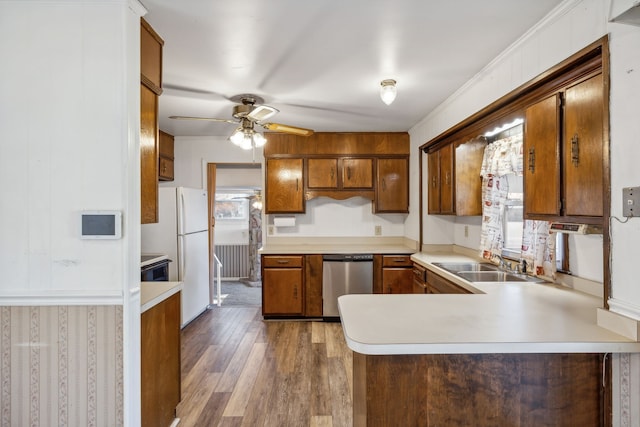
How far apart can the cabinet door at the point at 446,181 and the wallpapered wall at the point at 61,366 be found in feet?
8.87

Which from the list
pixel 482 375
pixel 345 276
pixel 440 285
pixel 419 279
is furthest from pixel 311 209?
pixel 482 375

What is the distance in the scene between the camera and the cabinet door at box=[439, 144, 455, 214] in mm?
3043

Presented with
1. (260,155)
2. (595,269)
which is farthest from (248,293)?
(595,269)

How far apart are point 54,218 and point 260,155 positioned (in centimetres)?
305

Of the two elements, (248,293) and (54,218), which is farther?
(248,293)

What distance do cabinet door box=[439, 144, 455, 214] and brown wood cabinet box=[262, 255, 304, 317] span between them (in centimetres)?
172

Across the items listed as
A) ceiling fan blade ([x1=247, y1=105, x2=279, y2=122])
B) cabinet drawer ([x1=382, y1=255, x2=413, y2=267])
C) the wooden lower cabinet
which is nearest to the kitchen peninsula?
the wooden lower cabinet

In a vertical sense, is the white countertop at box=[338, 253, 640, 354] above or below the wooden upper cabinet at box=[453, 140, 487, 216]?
below

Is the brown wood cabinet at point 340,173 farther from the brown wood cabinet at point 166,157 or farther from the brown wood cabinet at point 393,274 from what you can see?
the brown wood cabinet at point 166,157

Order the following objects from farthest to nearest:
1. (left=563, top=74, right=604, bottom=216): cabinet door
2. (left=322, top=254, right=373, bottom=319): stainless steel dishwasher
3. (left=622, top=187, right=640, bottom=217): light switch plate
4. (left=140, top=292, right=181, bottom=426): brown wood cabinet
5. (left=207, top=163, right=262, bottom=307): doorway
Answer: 1. (left=207, top=163, right=262, bottom=307): doorway
2. (left=322, top=254, right=373, bottom=319): stainless steel dishwasher
3. (left=140, top=292, right=181, bottom=426): brown wood cabinet
4. (left=563, top=74, right=604, bottom=216): cabinet door
5. (left=622, top=187, right=640, bottom=217): light switch plate

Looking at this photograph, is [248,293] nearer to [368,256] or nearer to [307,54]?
[368,256]

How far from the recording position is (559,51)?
1.62m

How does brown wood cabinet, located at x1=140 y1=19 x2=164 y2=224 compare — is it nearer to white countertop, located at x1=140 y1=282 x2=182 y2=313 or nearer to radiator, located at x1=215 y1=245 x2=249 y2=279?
white countertop, located at x1=140 y1=282 x2=182 y2=313

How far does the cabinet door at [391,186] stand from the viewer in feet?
13.7
